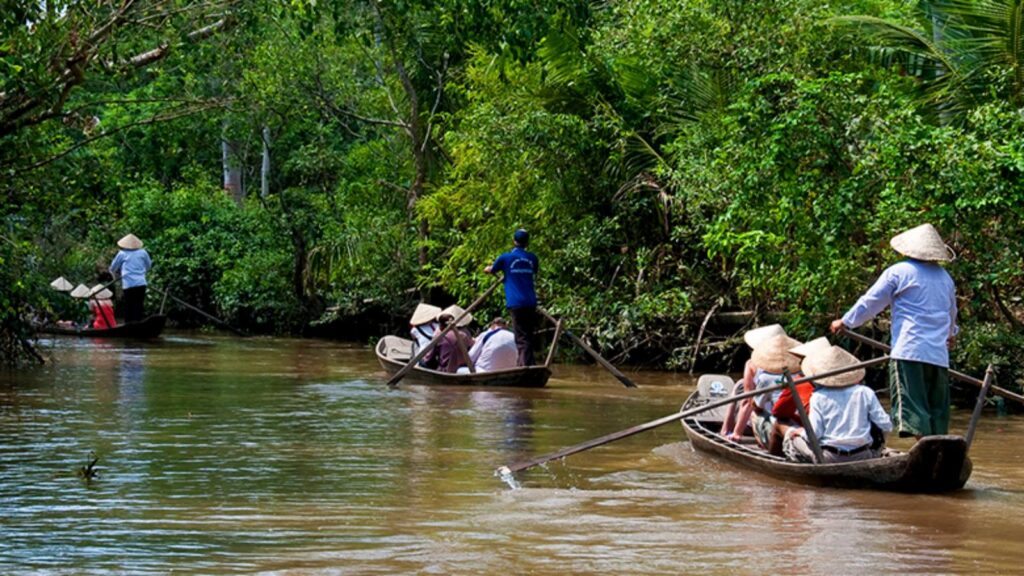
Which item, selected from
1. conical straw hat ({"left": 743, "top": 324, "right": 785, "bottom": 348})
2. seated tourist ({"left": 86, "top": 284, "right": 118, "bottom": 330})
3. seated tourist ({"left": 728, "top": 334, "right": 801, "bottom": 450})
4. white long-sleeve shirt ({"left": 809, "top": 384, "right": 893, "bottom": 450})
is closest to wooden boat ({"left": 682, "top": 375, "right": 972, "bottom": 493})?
white long-sleeve shirt ({"left": 809, "top": 384, "right": 893, "bottom": 450})

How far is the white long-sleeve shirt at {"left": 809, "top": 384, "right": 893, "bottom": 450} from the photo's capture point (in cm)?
909

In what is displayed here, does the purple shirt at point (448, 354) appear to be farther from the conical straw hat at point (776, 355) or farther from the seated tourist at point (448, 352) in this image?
the conical straw hat at point (776, 355)

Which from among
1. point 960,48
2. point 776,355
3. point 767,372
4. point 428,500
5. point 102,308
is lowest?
point 428,500

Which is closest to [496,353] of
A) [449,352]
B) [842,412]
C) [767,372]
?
[449,352]

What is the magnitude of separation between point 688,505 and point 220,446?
4.05 metres

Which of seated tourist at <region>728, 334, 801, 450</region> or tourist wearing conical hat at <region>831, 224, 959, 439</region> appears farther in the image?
seated tourist at <region>728, 334, 801, 450</region>

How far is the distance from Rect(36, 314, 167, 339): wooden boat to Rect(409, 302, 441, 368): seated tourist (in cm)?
912

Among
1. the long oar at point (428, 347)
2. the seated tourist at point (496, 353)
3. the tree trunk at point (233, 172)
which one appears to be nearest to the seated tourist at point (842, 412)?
the seated tourist at point (496, 353)

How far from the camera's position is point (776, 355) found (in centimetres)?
1009

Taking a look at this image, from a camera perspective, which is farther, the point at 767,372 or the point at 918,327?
the point at 767,372

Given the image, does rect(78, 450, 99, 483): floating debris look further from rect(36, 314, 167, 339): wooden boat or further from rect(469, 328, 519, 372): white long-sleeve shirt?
rect(36, 314, 167, 339): wooden boat

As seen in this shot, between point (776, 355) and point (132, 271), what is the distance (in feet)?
57.1

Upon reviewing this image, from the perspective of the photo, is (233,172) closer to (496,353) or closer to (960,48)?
(496,353)

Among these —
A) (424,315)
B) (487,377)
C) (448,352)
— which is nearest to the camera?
(487,377)
